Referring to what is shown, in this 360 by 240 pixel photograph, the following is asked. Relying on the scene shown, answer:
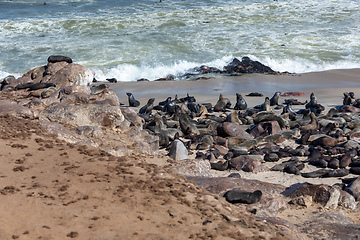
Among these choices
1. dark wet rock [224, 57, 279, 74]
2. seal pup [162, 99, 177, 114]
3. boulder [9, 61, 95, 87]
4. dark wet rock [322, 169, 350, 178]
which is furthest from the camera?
dark wet rock [224, 57, 279, 74]

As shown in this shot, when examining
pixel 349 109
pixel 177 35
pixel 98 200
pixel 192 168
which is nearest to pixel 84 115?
pixel 192 168

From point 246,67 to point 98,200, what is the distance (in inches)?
568

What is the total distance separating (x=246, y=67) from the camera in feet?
56.5

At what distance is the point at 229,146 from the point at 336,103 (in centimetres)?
555

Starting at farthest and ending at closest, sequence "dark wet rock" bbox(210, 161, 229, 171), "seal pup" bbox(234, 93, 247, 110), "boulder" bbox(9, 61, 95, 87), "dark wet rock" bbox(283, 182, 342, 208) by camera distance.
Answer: "seal pup" bbox(234, 93, 247, 110) < "boulder" bbox(9, 61, 95, 87) < "dark wet rock" bbox(210, 161, 229, 171) < "dark wet rock" bbox(283, 182, 342, 208)

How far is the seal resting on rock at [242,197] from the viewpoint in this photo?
4.55m

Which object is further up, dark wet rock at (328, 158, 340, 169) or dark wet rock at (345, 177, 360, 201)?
dark wet rock at (345, 177, 360, 201)

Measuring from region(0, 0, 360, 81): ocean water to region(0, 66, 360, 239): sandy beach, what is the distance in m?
12.7

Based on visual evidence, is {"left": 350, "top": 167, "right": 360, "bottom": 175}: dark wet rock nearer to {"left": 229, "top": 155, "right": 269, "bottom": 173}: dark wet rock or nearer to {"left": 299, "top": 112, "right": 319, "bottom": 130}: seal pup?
{"left": 229, "top": 155, "right": 269, "bottom": 173}: dark wet rock

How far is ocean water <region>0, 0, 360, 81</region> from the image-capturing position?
728 inches

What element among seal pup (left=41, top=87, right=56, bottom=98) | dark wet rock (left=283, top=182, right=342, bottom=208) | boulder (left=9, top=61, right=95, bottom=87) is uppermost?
boulder (left=9, top=61, right=95, bottom=87)

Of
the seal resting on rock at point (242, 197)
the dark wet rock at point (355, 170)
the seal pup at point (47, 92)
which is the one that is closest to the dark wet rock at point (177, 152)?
the seal resting on rock at point (242, 197)

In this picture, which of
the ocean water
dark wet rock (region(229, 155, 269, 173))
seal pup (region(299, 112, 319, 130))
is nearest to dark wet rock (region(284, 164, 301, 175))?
dark wet rock (region(229, 155, 269, 173))

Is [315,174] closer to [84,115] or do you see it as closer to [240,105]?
[84,115]
